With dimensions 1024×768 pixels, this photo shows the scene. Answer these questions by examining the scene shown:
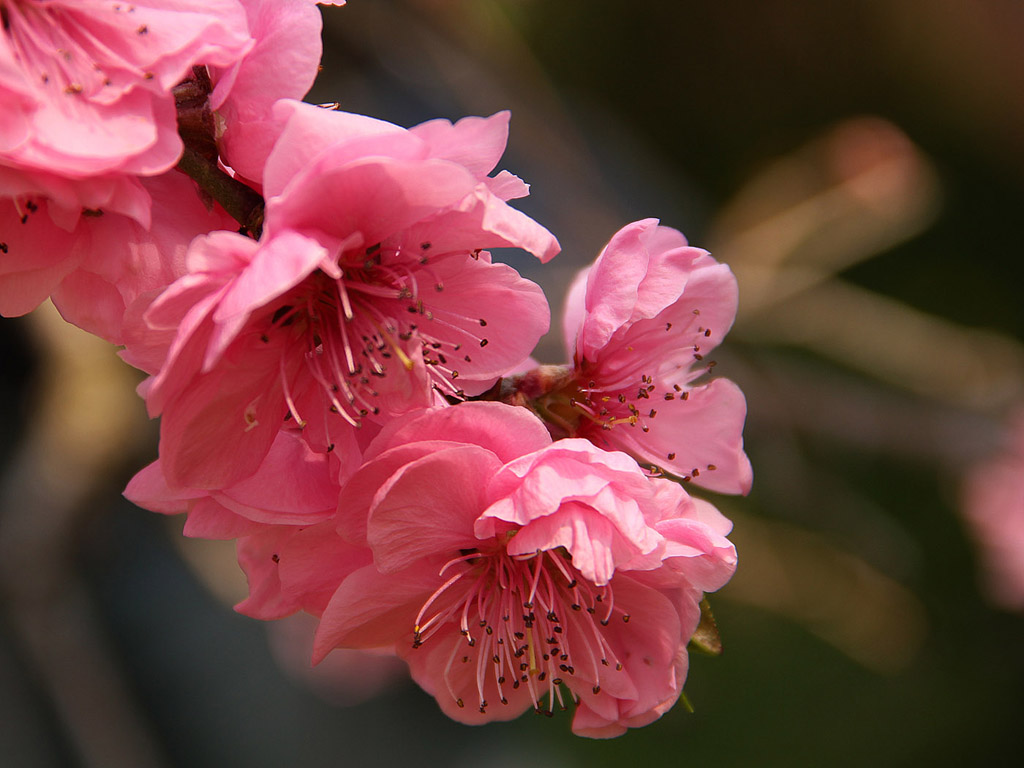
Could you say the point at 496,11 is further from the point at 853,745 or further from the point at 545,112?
the point at 853,745

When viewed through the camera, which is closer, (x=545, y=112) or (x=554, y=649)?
(x=554, y=649)

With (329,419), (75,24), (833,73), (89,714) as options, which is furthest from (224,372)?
(833,73)

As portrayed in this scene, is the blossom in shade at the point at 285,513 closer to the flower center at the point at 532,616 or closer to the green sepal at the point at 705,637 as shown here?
the flower center at the point at 532,616

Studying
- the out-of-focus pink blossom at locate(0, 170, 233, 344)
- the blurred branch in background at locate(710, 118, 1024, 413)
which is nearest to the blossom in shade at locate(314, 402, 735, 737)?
the out-of-focus pink blossom at locate(0, 170, 233, 344)

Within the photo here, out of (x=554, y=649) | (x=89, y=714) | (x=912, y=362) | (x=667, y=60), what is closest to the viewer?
(x=554, y=649)

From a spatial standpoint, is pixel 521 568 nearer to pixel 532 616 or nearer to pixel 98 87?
pixel 532 616

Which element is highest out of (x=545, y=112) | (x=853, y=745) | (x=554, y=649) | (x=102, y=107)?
(x=102, y=107)

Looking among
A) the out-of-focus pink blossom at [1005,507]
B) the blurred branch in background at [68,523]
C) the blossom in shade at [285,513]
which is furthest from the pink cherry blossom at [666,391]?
the out-of-focus pink blossom at [1005,507]
